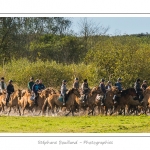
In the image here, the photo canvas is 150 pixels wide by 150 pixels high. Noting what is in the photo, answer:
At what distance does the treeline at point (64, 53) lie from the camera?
38034 millimetres

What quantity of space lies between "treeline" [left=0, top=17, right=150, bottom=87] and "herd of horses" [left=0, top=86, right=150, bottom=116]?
801 centimetres

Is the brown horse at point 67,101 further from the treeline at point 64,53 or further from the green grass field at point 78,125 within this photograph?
the treeline at point 64,53

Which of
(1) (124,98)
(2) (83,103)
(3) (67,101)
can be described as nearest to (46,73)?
(3) (67,101)

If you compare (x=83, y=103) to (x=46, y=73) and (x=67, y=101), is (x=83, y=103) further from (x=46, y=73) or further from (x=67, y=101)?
(x=46, y=73)

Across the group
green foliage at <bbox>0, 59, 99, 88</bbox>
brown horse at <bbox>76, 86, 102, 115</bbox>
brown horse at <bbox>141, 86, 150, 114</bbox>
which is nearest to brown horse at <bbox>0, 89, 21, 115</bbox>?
brown horse at <bbox>76, 86, 102, 115</bbox>

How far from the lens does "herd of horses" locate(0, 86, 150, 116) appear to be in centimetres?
2914

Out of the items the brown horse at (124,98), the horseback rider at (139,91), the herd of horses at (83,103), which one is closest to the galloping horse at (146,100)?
the herd of horses at (83,103)

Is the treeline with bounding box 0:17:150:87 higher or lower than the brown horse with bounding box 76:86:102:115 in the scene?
higher

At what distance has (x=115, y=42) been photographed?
39.6m

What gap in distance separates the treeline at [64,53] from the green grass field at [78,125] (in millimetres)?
11285

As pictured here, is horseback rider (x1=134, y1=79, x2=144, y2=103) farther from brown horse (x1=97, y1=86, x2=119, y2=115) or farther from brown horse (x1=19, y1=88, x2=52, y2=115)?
brown horse (x1=19, y1=88, x2=52, y2=115)

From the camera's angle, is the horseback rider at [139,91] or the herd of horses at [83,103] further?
the horseback rider at [139,91]
